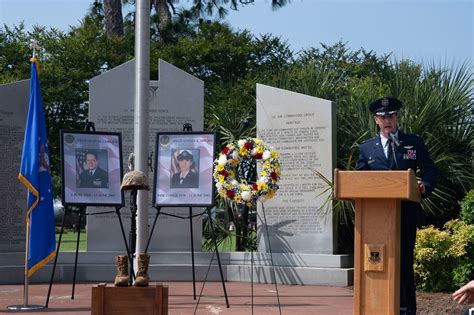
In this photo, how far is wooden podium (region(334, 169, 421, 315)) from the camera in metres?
5.96

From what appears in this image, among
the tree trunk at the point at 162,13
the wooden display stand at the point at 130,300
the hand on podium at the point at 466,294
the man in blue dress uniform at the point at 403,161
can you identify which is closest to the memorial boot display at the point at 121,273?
the wooden display stand at the point at 130,300

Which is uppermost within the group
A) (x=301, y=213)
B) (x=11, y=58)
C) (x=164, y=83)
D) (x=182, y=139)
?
(x=11, y=58)

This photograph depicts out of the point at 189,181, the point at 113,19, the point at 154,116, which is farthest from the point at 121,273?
the point at 113,19

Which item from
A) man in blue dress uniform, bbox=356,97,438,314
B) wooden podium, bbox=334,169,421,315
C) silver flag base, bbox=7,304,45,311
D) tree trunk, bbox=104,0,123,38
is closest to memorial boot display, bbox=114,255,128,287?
wooden podium, bbox=334,169,421,315

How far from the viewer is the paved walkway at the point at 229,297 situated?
941 centimetres

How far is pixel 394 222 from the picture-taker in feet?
19.9

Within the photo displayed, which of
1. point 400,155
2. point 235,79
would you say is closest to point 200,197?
point 400,155

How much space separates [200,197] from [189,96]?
2921mm

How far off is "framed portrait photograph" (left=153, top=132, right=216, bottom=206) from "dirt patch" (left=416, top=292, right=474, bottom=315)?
2.84m

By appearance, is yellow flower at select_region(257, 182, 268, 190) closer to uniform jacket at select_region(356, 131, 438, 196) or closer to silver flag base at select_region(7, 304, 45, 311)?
silver flag base at select_region(7, 304, 45, 311)

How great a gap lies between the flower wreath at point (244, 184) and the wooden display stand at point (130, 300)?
3.03 metres

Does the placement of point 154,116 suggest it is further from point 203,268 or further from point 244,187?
point 244,187

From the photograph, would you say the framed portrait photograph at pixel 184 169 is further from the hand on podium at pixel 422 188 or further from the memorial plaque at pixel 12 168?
the hand on podium at pixel 422 188

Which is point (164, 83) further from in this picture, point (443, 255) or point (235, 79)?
point (235, 79)
